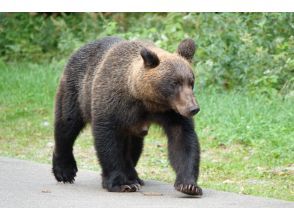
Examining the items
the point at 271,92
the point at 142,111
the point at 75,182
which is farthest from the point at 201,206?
the point at 271,92

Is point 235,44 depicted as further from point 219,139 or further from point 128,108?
point 128,108

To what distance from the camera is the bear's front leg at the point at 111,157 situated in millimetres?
8375

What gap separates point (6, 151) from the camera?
1206cm

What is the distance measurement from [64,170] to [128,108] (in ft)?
4.35

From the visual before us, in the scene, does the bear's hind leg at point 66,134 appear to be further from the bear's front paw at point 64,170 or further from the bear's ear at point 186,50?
the bear's ear at point 186,50

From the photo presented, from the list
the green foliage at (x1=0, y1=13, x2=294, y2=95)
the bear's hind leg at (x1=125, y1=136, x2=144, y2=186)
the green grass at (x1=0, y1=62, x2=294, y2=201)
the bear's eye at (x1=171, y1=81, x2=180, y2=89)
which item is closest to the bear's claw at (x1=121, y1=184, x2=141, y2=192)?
the bear's hind leg at (x1=125, y1=136, x2=144, y2=186)

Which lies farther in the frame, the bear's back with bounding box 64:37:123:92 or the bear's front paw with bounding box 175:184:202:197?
the bear's back with bounding box 64:37:123:92

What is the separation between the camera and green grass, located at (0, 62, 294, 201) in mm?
9844

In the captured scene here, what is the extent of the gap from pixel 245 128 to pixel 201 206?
4.38 m

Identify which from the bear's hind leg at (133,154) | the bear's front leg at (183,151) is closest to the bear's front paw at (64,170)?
the bear's hind leg at (133,154)

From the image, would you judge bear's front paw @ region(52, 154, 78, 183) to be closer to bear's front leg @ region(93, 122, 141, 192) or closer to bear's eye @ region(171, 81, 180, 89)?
bear's front leg @ region(93, 122, 141, 192)

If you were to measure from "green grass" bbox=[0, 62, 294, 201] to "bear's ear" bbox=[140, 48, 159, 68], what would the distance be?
1.11 metres

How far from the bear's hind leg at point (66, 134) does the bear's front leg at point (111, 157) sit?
2.93 feet

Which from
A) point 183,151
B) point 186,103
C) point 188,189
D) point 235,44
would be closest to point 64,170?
point 183,151
